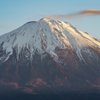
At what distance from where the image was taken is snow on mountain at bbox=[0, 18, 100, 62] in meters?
135

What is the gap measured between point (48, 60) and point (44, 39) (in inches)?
390

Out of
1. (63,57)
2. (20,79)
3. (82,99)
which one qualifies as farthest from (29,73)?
(82,99)

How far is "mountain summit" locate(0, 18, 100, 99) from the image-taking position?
12569cm

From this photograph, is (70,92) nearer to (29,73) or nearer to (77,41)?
(29,73)

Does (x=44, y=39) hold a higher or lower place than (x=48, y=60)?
higher

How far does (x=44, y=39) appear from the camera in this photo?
138m

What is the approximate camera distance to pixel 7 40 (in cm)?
14238

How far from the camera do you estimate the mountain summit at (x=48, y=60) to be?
125688 mm

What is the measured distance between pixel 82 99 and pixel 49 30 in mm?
34008

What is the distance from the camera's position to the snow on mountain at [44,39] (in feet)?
443

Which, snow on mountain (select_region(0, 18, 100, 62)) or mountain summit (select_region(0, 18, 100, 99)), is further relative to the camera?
snow on mountain (select_region(0, 18, 100, 62))

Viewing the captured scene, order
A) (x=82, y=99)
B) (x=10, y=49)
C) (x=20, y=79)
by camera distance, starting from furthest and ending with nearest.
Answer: (x=10, y=49)
(x=20, y=79)
(x=82, y=99)

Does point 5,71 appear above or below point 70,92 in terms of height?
above

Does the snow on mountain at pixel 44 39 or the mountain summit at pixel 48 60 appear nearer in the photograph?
the mountain summit at pixel 48 60
